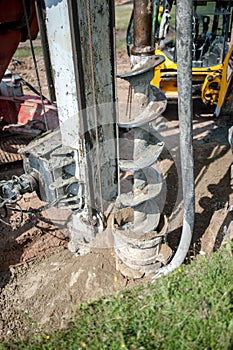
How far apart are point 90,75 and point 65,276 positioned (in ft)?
6.11

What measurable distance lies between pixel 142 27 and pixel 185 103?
0.59 m

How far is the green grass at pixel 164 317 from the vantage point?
229 cm

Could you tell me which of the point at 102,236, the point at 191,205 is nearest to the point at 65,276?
the point at 102,236

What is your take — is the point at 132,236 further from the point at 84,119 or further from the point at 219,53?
the point at 219,53

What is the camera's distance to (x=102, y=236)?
131 inches

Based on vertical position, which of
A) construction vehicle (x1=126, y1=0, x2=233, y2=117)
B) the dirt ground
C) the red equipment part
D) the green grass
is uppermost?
the red equipment part

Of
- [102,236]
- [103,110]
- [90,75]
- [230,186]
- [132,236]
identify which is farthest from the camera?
[230,186]

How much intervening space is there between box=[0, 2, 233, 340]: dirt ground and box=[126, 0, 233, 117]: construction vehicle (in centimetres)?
169

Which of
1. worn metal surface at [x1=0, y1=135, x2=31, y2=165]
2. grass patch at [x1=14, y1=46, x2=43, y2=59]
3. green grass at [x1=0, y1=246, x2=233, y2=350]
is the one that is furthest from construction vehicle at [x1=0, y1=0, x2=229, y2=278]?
grass patch at [x1=14, y1=46, x2=43, y2=59]

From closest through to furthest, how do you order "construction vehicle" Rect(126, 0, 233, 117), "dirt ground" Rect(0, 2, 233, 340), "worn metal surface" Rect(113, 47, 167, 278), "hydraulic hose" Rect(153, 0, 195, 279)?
"hydraulic hose" Rect(153, 0, 195, 279) → "worn metal surface" Rect(113, 47, 167, 278) → "dirt ground" Rect(0, 2, 233, 340) → "construction vehicle" Rect(126, 0, 233, 117)

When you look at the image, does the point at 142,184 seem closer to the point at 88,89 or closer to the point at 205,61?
the point at 88,89

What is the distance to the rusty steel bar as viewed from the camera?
2.30m

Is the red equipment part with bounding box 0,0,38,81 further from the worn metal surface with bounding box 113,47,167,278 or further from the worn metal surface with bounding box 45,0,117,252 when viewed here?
the worn metal surface with bounding box 113,47,167,278

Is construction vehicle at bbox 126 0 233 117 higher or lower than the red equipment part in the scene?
lower
